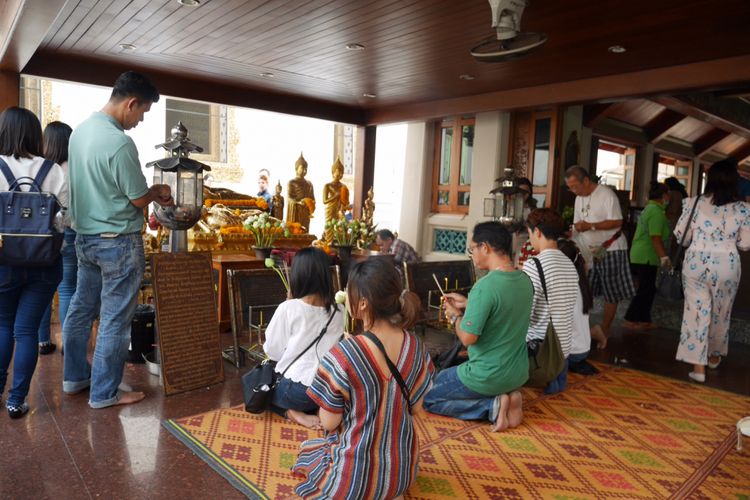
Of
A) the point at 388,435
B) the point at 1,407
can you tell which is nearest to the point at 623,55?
the point at 388,435

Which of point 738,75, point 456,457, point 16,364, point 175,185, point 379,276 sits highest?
point 738,75

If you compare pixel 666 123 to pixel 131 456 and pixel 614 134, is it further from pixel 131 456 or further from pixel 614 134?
pixel 131 456

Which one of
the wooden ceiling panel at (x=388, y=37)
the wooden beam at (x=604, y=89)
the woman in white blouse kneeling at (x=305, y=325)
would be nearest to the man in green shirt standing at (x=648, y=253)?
the wooden beam at (x=604, y=89)

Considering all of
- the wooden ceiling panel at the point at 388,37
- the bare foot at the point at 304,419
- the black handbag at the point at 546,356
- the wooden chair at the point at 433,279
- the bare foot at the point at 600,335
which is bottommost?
the bare foot at the point at 304,419

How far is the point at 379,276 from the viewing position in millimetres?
1936

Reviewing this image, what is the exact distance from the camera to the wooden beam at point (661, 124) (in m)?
9.78

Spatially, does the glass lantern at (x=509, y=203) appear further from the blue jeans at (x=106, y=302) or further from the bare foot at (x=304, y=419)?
the blue jeans at (x=106, y=302)

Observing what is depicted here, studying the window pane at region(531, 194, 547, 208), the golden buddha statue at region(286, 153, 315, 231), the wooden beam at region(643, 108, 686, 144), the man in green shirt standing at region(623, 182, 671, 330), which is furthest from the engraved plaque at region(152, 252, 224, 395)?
the wooden beam at region(643, 108, 686, 144)

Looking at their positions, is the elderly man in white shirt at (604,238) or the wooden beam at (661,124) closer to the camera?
the elderly man in white shirt at (604,238)

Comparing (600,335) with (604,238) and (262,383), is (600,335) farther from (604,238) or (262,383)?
(262,383)

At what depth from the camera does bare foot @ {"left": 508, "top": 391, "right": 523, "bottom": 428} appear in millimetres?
3172

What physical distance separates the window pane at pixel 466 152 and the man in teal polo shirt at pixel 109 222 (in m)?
5.80

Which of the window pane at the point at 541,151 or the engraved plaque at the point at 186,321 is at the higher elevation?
the window pane at the point at 541,151

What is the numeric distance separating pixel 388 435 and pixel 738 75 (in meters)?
4.81
